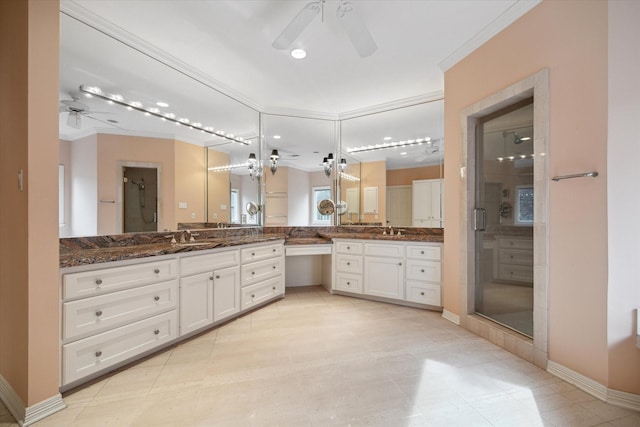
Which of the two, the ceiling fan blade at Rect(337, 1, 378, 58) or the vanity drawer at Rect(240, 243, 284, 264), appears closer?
the ceiling fan blade at Rect(337, 1, 378, 58)

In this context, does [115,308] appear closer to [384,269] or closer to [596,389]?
[384,269]

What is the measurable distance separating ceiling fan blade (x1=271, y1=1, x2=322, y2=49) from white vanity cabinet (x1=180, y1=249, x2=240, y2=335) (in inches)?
76.2

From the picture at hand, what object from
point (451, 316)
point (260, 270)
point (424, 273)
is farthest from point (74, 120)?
point (451, 316)

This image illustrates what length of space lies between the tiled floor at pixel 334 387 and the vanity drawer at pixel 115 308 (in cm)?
38

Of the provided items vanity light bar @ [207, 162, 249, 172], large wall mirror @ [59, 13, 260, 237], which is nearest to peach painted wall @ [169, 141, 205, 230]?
large wall mirror @ [59, 13, 260, 237]

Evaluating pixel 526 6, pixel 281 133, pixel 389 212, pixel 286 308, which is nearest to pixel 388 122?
pixel 389 212

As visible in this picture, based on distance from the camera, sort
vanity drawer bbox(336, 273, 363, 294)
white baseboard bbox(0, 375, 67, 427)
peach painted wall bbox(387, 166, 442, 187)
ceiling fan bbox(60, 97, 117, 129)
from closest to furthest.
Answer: white baseboard bbox(0, 375, 67, 427) < ceiling fan bbox(60, 97, 117, 129) < peach painted wall bbox(387, 166, 442, 187) < vanity drawer bbox(336, 273, 363, 294)

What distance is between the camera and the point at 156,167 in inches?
101

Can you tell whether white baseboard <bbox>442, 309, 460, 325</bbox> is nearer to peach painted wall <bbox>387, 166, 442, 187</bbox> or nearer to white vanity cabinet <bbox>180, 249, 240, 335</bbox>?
peach painted wall <bbox>387, 166, 442, 187</bbox>

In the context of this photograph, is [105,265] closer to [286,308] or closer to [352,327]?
[286,308]

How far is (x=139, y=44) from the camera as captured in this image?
2.41 m

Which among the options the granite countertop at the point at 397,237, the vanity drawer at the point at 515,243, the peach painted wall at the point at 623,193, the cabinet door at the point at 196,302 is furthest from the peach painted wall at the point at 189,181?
the peach painted wall at the point at 623,193

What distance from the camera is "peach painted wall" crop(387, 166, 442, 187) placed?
346 centimetres

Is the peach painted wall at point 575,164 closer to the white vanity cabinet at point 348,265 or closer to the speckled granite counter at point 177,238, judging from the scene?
the speckled granite counter at point 177,238
